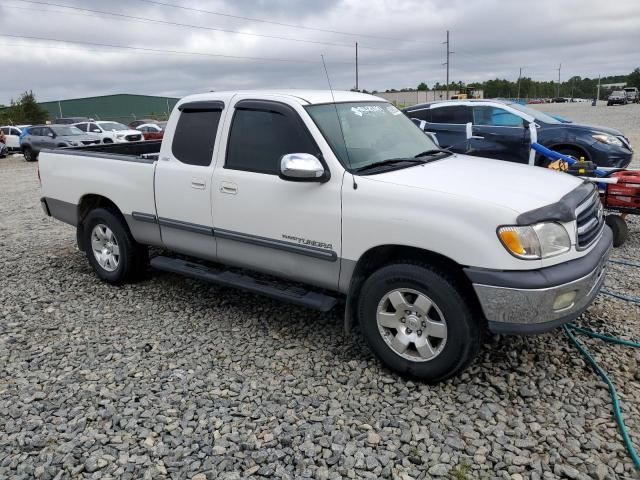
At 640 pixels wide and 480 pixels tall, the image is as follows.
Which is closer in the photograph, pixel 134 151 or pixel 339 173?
pixel 339 173

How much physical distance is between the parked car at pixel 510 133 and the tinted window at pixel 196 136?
571 centimetres

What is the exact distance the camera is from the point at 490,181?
3594 millimetres

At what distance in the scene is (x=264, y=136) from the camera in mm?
4230

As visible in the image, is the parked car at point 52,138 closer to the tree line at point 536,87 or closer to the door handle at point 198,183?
the door handle at point 198,183

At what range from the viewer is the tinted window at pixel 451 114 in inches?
410

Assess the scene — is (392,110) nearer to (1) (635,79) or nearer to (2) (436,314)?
(2) (436,314)

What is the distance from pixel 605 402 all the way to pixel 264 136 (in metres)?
3.02

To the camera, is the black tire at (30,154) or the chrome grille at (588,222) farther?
the black tire at (30,154)

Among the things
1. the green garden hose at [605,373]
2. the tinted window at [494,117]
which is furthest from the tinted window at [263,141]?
the tinted window at [494,117]

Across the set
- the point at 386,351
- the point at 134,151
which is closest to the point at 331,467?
the point at 386,351

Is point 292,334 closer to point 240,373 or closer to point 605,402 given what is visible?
point 240,373

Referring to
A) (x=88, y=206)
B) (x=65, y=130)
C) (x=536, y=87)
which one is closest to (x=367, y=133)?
(x=88, y=206)

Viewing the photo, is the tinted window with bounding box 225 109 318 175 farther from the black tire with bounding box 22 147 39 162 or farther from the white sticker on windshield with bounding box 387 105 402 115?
the black tire with bounding box 22 147 39 162

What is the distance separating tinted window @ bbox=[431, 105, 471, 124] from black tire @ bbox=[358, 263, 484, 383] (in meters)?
7.71
